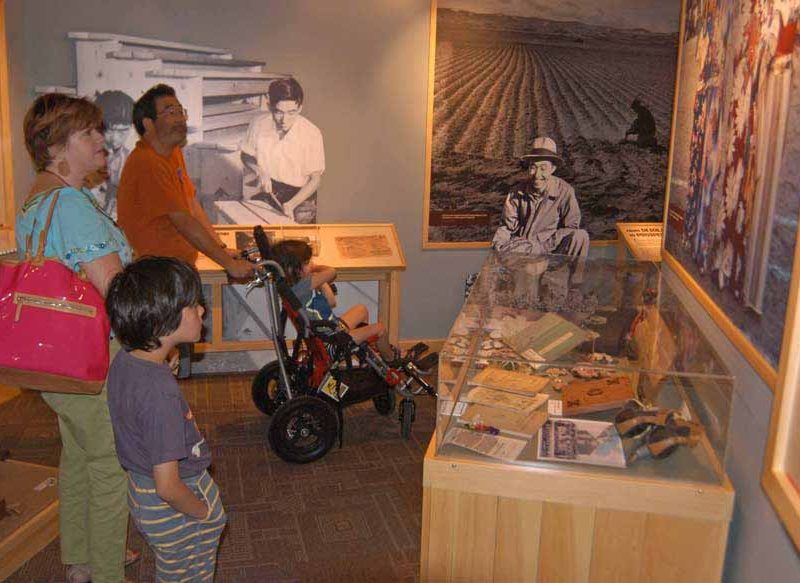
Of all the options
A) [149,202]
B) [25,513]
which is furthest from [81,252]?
[25,513]

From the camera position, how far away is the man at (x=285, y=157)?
5590mm

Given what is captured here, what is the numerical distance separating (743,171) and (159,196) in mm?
2462

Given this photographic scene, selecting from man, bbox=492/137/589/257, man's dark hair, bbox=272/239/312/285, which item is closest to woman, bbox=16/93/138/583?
man's dark hair, bbox=272/239/312/285

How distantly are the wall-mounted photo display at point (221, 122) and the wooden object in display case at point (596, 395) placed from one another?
11.8 ft

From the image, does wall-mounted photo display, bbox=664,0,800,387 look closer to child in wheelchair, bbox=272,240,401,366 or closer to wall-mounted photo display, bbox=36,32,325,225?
child in wheelchair, bbox=272,240,401,366

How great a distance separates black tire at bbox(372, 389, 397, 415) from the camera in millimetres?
4910

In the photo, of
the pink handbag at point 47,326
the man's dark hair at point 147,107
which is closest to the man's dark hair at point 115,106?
the man's dark hair at point 147,107

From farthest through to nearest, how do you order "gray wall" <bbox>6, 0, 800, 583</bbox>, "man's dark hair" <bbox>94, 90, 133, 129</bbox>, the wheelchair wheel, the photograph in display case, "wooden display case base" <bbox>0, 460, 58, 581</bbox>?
1. "man's dark hair" <bbox>94, 90, 133, 129</bbox>
2. "gray wall" <bbox>6, 0, 800, 583</bbox>
3. the wheelchair wheel
4. "wooden display case base" <bbox>0, 460, 58, 581</bbox>
5. the photograph in display case

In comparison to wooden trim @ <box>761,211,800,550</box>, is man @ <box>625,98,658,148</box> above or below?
above

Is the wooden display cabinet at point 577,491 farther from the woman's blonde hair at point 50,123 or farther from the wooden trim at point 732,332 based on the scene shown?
the woman's blonde hair at point 50,123

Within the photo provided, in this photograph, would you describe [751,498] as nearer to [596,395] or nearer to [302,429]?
[596,395]

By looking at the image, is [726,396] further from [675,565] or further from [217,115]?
[217,115]

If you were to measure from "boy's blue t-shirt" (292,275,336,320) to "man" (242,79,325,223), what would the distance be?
1.45 meters

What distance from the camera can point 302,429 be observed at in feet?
13.9
